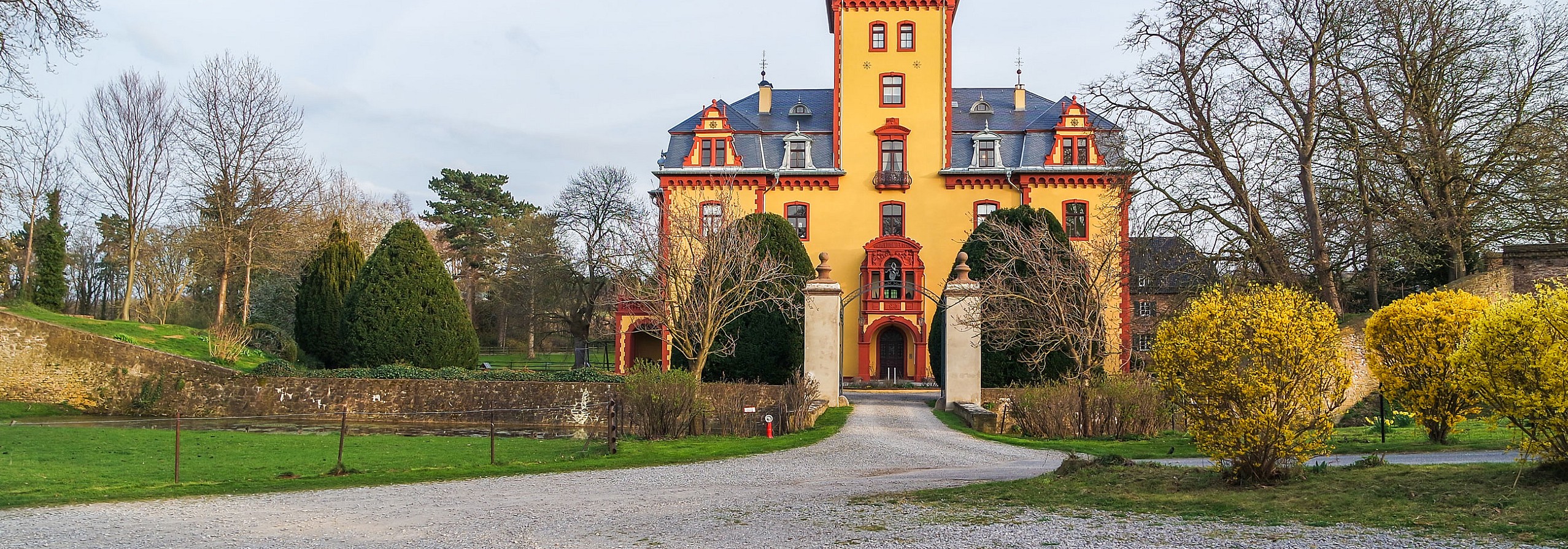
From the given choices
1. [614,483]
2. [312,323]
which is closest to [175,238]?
[312,323]

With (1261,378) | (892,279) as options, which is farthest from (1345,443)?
(892,279)

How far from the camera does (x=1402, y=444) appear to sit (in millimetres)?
12727

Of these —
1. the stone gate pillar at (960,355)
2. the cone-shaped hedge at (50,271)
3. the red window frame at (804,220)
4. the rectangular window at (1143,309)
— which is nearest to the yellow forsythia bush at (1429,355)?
the stone gate pillar at (960,355)

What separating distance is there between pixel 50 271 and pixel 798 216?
1035 inches

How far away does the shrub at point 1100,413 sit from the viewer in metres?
16.2

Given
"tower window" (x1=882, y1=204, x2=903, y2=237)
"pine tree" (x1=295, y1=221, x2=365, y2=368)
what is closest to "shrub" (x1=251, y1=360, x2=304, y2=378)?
"pine tree" (x1=295, y1=221, x2=365, y2=368)

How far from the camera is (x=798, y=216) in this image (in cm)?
3662

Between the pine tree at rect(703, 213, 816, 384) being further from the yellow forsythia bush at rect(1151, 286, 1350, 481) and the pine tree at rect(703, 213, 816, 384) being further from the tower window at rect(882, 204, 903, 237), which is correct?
the yellow forsythia bush at rect(1151, 286, 1350, 481)

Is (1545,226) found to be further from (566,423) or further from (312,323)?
(312,323)

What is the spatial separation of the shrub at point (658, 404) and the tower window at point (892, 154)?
21.9 meters

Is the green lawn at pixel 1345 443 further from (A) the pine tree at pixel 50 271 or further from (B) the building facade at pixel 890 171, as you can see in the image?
(A) the pine tree at pixel 50 271

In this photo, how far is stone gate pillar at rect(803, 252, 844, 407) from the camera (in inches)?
851

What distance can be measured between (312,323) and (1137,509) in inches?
1103

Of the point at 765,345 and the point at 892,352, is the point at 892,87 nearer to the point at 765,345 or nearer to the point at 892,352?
the point at 892,352
